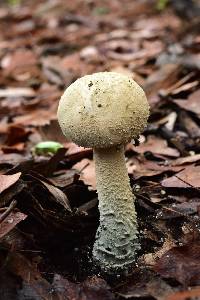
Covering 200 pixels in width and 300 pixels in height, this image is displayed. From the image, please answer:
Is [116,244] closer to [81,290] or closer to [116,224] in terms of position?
[116,224]

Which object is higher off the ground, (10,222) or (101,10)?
(10,222)

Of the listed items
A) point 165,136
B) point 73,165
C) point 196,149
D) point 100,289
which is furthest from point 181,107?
point 100,289

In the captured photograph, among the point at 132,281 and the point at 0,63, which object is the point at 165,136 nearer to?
the point at 132,281

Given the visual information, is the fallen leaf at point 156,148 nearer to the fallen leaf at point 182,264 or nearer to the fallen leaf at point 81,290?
the fallen leaf at point 182,264

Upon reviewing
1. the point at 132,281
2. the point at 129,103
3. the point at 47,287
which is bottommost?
the point at 132,281

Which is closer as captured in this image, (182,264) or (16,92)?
(182,264)

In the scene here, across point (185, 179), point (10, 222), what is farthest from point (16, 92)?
point (10, 222)

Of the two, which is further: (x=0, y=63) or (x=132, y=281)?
(x=0, y=63)
